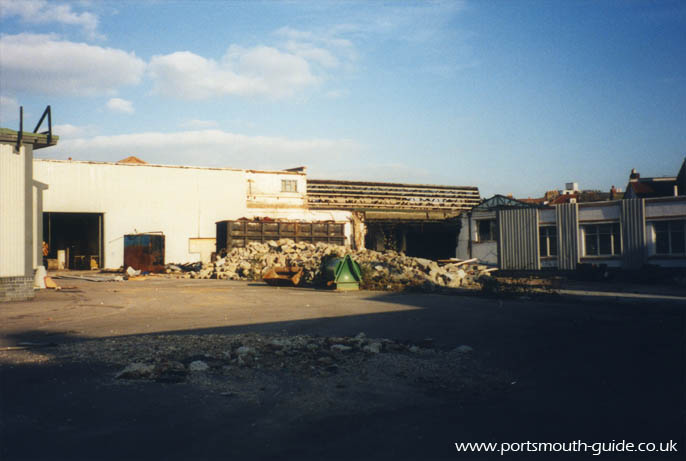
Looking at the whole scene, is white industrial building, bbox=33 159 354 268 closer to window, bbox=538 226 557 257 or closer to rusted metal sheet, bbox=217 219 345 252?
rusted metal sheet, bbox=217 219 345 252

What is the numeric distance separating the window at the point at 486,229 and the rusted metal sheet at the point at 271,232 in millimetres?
8631

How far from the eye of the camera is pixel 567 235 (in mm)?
28516

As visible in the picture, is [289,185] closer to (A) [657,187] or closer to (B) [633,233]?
(B) [633,233]

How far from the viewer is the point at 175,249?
34.8 metres

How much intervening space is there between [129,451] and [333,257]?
17.6 metres

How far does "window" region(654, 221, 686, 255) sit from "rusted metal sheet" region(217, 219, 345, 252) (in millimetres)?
17671

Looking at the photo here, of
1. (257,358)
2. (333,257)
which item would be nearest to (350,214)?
(333,257)

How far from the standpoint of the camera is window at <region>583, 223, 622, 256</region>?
27.3 metres

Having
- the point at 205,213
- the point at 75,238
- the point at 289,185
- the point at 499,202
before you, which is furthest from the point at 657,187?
the point at 75,238

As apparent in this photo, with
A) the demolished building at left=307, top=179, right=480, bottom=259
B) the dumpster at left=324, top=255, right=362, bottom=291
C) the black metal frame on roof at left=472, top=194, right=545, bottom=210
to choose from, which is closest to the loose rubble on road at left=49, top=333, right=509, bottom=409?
the dumpster at left=324, top=255, right=362, bottom=291

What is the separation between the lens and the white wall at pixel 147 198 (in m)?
31.8

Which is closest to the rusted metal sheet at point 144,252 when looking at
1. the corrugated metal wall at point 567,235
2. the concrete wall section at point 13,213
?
the concrete wall section at point 13,213

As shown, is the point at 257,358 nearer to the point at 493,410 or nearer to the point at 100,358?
the point at 100,358

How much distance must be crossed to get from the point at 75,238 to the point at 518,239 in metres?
27.3
